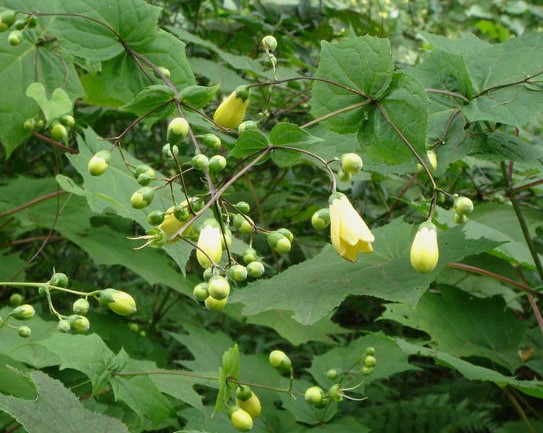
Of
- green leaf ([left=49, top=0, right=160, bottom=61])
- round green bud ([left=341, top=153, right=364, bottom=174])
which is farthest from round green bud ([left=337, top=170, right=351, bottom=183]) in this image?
green leaf ([left=49, top=0, right=160, bottom=61])

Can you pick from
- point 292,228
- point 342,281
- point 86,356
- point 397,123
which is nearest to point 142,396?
point 86,356

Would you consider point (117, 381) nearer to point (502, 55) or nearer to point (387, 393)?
point (502, 55)

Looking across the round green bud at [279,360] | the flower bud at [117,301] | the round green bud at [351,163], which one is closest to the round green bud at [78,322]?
the flower bud at [117,301]

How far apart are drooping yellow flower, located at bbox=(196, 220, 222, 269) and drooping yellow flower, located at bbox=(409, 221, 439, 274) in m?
0.39

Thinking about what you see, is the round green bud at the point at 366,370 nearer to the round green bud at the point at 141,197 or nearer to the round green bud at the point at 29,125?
the round green bud at the point at 141,197

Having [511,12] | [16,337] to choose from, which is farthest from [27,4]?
[511,12]

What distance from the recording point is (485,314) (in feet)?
7.25

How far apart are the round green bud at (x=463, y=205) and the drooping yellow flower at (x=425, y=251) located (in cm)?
8

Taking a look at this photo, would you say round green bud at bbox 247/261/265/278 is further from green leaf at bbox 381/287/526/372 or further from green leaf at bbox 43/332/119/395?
green leaf at bbox 381/287/526/372

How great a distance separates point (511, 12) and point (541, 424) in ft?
13.6

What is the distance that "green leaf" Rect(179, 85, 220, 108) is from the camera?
54.5 inches

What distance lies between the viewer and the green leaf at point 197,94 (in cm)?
138

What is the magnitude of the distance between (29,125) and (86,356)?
761 millimetres

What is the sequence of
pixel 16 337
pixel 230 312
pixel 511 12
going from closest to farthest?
1. pixel 16 337
2. pixel 230 312
3. pixel 511 12
